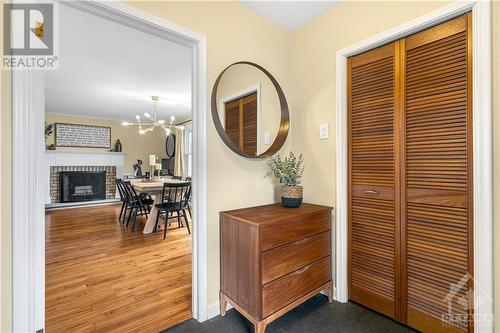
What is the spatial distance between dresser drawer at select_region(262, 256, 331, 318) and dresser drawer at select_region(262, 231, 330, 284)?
0.04 meters

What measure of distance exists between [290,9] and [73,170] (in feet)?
21.7

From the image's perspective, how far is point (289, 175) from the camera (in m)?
2.00

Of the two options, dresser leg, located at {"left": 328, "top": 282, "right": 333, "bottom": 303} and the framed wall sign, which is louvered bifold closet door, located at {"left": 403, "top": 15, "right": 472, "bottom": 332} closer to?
dresser leg, located at {"left": 328, "top": 282, "right": 333, "bottom": 303}

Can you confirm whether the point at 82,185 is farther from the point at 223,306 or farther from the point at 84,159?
the point at 223,306

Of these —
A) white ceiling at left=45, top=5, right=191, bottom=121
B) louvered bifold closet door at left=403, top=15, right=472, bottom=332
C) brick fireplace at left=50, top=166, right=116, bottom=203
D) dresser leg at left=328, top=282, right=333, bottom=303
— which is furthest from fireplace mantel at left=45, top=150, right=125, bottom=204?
louvered bifold closet door at left=403, top=15, right=472, bottom=332

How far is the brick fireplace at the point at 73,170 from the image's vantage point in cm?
597

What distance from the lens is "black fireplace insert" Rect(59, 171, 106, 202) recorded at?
6.06m

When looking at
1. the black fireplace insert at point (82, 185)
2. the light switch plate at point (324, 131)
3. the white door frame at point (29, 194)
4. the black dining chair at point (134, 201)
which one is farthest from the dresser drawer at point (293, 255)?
the black fireplace insert at point (82, 185)

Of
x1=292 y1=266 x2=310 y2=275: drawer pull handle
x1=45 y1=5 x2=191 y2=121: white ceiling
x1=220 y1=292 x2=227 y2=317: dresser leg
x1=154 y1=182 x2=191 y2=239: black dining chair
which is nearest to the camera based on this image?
x1=292 y1=266 x2=310 y2=275: drawer pull handle

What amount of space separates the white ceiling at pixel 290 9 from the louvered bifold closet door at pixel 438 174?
2.54 ft

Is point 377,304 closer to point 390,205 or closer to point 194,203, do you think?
point 390,205

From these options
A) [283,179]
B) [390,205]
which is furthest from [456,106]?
[283,179]

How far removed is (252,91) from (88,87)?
11.4 ft

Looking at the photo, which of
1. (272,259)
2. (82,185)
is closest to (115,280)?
(272,259)
